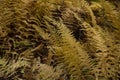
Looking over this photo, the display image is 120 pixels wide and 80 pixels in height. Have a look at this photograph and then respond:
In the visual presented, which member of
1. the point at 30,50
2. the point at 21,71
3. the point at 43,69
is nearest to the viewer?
the point at 43,69

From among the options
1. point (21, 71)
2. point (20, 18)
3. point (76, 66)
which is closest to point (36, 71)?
point (21, 71)

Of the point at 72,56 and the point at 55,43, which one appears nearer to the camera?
the point at 72,56

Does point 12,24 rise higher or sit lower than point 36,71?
higher

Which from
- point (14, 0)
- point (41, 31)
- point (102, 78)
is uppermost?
point (14, 0)

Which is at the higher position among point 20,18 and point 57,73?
point 20,18

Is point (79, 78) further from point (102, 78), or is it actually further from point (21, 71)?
point (21, 71)

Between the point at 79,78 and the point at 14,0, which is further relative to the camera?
the point at 14,0

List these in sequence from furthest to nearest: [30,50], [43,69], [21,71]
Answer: [30,50] < [21,71] < [43,69]

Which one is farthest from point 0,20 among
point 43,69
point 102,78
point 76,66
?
point 102,78

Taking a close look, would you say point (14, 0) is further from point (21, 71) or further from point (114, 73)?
point (114, 73)
